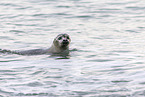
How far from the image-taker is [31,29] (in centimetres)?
1805

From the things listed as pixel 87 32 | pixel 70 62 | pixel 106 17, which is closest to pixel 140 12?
pixel 106 17

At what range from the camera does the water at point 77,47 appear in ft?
28.7

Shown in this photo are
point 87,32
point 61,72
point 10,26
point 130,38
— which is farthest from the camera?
point 10,26

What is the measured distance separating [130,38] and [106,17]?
537 cm

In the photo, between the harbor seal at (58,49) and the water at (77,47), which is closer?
the water at (77,47)

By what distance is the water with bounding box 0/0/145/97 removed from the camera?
875 centimetres

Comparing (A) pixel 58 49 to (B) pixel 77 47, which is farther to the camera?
(B) pixel 77 47

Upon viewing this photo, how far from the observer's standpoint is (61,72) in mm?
10312

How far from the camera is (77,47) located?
1455cm

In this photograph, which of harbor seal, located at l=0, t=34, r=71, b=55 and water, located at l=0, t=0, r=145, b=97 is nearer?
water, located at l=0, t=0, r=145, b=97

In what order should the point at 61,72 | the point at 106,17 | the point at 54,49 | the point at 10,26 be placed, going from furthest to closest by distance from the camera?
the point at 106,17
the point at 10,26
the point at 54,49
the point at 61,72

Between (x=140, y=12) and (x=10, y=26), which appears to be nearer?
(x=10, y=26)

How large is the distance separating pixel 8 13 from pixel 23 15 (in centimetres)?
122

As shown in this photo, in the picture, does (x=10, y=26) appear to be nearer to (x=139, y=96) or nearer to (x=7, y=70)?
(x=7, y=70)
